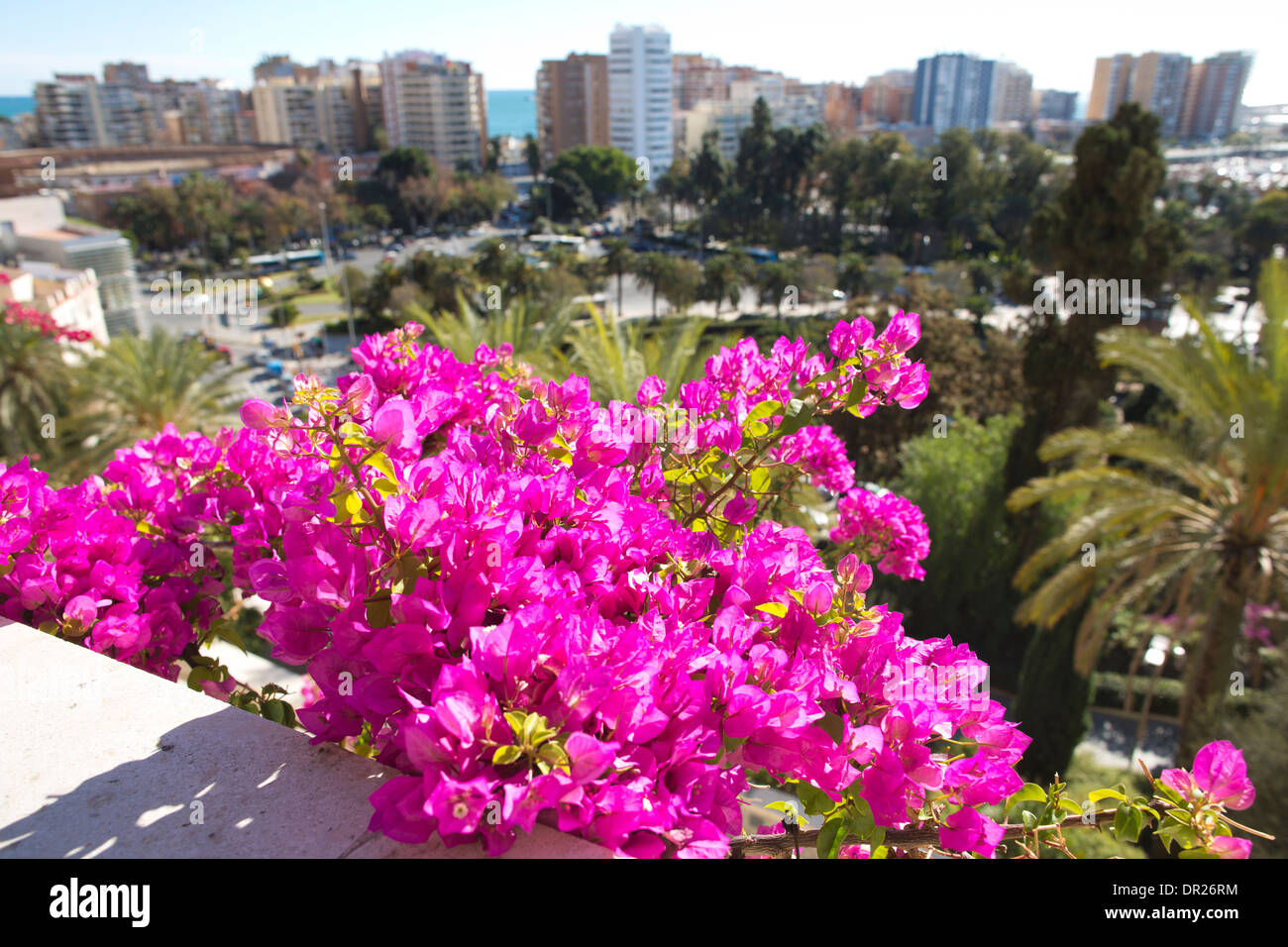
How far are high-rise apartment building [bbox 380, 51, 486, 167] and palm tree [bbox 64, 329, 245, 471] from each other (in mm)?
71652

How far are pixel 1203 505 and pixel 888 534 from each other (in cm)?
594

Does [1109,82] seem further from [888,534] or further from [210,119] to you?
[888,534]

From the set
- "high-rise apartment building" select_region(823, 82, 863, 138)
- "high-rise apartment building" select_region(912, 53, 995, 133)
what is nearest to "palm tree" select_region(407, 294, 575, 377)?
"high-rise apartment building" select_region(823, 82, 863, 138)

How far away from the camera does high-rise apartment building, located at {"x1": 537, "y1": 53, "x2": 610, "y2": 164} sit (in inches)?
2953

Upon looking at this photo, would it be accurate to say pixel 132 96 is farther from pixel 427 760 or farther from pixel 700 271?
pixel 427 760

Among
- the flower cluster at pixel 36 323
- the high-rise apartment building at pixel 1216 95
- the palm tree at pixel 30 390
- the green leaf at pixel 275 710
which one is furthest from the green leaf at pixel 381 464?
the high-rise apartment building at pixel 1216 95

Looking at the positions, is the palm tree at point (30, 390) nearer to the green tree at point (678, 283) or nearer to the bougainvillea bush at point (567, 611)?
the bougainvillea bush at point (567, 611)

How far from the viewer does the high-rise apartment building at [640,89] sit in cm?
7819

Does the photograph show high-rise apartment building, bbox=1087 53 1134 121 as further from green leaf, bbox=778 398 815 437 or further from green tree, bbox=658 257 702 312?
green leaf, bbox=778 398 815 437

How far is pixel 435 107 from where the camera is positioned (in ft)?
247

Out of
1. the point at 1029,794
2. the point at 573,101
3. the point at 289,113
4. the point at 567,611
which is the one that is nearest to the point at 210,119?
the point at 289,113

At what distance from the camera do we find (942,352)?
1516 centimetres

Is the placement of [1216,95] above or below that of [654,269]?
above
